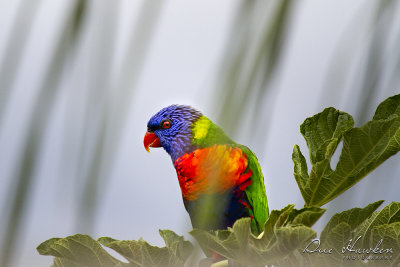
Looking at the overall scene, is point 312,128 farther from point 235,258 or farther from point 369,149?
point 235,258

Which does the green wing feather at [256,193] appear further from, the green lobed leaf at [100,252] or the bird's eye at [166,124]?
the green lobed leaf at [100,252]

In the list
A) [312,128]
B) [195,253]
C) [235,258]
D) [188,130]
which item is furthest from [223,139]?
[195,253]

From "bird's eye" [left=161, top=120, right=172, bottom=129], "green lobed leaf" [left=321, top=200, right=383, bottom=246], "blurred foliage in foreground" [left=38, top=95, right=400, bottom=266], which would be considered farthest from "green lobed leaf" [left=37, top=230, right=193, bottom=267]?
"bird's eye" [left=161, top=120, right=172, bottom=129]

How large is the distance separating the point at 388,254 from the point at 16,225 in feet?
1.56

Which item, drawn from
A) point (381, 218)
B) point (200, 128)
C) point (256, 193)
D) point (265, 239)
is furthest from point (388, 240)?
point (200, 128)

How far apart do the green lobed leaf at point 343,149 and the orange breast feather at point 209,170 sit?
0.54 meters

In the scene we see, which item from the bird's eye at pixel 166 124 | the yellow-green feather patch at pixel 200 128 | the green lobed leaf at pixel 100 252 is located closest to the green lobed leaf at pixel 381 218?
the green lobed leaf at pixel 100 252

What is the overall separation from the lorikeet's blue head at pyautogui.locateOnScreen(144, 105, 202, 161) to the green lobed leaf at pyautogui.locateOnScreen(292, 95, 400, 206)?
0.88 metres

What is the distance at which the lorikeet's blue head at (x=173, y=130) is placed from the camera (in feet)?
5.08

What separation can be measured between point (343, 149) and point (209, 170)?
811mm

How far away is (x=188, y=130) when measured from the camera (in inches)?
61.7

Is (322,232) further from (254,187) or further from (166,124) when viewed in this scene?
(166,124)

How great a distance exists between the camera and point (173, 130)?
1606 millimetres

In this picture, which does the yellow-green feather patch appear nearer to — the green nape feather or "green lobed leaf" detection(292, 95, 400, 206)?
the green nape feather
